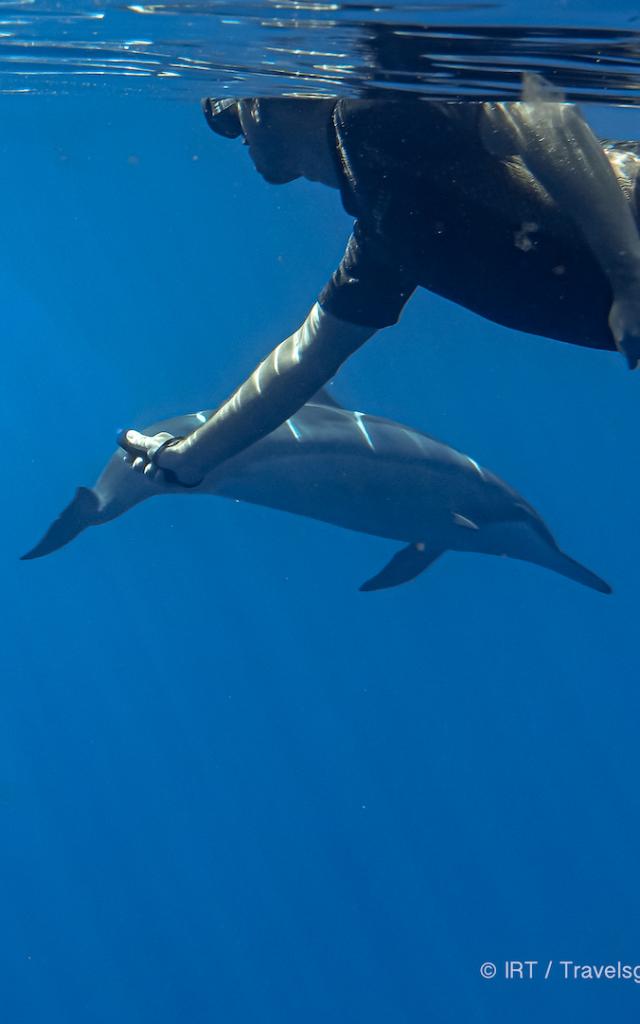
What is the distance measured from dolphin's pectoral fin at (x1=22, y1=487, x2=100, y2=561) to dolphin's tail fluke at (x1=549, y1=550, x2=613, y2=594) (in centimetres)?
533

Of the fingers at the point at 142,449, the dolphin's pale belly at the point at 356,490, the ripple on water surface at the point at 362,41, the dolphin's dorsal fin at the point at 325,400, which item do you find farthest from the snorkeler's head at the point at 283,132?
the dolphin's dorsal fin at the point at 325,400

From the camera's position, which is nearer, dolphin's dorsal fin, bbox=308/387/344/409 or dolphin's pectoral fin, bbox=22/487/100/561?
dolphin's pectoral fin, bbox=22/487/100/561

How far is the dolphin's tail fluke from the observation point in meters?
9.43

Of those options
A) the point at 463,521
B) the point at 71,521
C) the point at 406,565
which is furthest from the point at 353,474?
the point at 71,521

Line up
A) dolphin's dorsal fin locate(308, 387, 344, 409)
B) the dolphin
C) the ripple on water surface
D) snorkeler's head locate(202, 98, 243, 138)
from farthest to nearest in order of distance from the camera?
dolphin's dorsal fin locate(308, 387, 344, 409), the dolphin, the ripple on water surface, snorkeler's head locate(202, 98, 243, 138)

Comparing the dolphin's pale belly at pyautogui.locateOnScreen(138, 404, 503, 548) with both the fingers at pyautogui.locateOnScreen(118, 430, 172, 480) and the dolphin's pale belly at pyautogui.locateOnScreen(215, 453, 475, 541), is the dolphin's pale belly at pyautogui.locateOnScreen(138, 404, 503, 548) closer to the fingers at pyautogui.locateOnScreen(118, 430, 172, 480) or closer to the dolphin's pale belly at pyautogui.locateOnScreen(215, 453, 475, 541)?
the dolphin's pale belly at pyautogui.locateOnScreen(215, 453, 475, 541)

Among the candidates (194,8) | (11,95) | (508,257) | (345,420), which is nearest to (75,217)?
(11,95)

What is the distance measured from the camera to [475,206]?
306cm

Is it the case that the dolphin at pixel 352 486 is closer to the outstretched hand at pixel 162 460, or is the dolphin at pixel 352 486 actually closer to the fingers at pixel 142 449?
the fingers at pixel 142 449

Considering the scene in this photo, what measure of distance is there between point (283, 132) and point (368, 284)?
0.82m

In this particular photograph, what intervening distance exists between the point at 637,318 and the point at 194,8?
3932 mm

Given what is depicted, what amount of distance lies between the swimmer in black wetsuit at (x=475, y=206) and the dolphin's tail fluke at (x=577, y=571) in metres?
6.33

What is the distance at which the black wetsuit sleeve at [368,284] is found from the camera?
11.6 feet

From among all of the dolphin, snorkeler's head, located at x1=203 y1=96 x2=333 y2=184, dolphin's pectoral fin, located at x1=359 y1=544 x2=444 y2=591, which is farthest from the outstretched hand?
dolphin's pectoral fin, located at x1=359 y1=544 x2=444 y2=591
